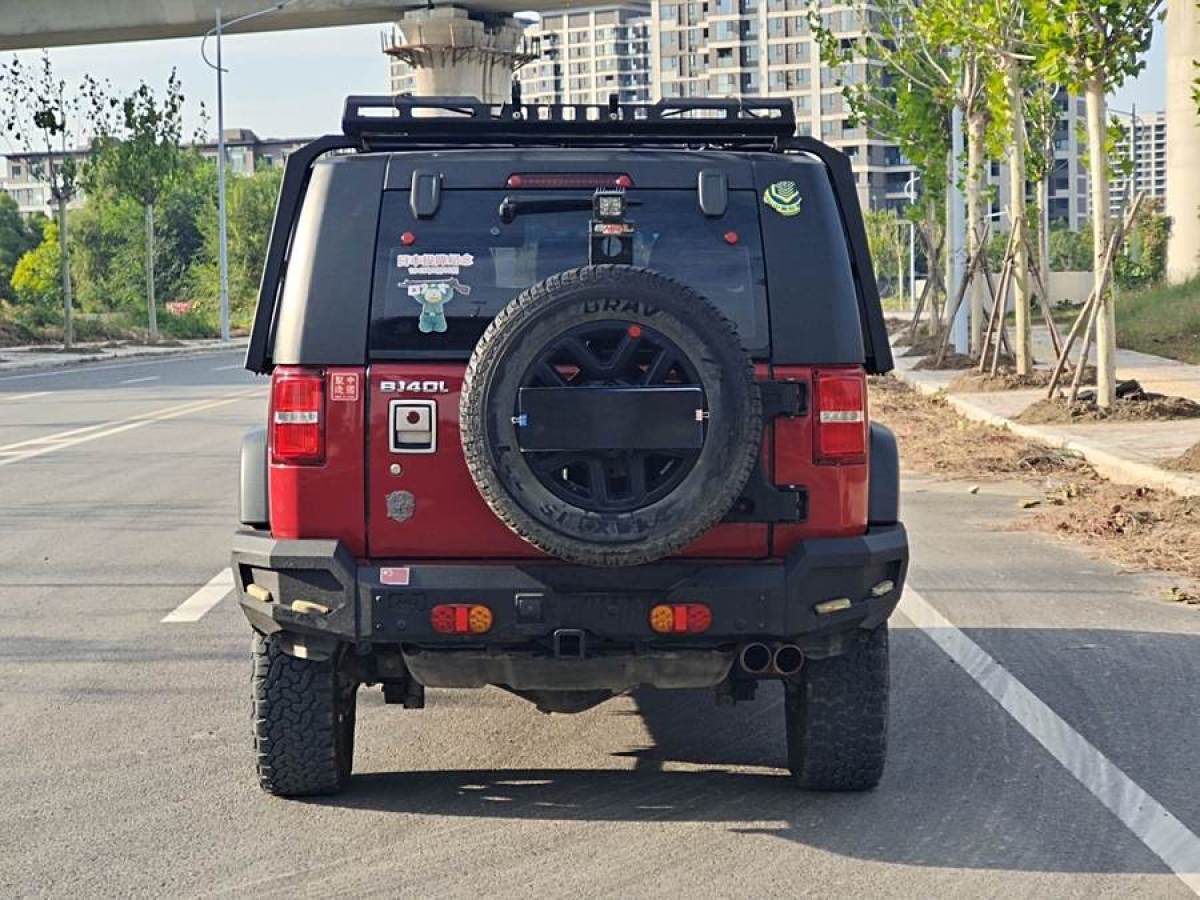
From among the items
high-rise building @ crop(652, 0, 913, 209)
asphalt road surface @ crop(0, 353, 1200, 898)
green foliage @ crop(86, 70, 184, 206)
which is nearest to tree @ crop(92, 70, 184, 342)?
green foliage @ crop(86, 70, 184, 206)

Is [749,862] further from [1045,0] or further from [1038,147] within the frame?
[1038,147]

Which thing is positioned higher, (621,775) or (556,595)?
(556,595)

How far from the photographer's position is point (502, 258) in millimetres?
5984

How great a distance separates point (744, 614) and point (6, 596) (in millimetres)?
5923

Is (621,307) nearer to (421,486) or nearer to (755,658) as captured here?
(421,486)

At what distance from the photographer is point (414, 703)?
646 cm

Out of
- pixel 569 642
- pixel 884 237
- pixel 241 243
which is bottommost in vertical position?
pixel 569 642

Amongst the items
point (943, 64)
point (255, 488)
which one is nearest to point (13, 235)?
point (943, 64)

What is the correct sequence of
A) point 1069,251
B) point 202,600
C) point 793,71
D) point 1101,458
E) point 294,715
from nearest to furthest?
point 294,715 → point 202,600 → point 1101,458 → point 1069,251 → point 793,71

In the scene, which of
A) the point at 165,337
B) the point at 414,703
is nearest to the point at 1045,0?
the point at 414,703

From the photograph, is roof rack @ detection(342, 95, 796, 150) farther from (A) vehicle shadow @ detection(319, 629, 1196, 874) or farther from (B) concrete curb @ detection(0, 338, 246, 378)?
(B) concrete curb @ detection(0, 338, 246, 378)

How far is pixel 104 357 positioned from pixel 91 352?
10.1 feet

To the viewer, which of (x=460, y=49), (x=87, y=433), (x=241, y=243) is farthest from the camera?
(x=241, y=243)

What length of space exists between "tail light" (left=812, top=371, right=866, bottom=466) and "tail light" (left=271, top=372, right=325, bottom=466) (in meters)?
1.47
